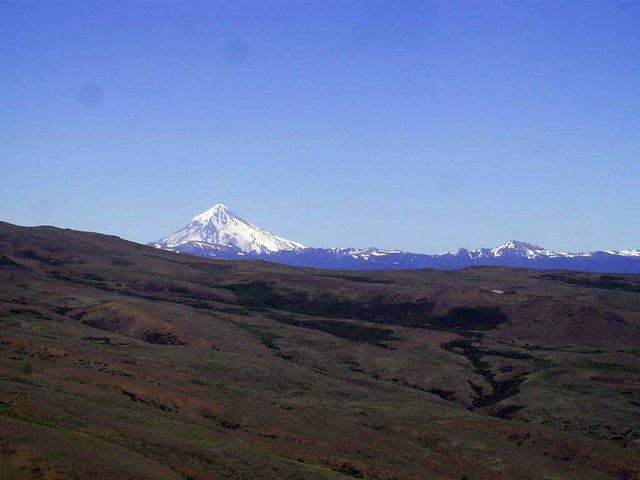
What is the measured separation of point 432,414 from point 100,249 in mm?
137406

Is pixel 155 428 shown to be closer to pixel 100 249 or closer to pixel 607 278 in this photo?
pixel 100 249

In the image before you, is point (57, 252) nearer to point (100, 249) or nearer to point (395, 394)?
point (100, 249)

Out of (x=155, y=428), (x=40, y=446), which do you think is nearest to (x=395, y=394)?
(x=155, y=428)

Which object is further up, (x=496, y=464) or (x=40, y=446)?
(x=40, y=446)

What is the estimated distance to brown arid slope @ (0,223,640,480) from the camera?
47.1 metres

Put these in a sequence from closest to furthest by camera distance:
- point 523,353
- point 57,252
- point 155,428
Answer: point 155,428 < point 523,353 < point 57,252

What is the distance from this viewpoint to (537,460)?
59312 millimetres

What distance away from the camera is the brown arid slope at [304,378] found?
4712 cm

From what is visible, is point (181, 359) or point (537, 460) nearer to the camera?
point (537, 460)

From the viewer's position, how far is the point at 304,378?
8350 centimetres

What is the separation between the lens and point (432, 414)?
71188mm

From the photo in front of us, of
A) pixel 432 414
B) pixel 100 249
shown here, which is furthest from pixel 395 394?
pixel 100 249

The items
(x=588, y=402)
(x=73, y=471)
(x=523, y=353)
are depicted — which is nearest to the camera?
(x=73, y=471)

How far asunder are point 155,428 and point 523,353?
74.8m
